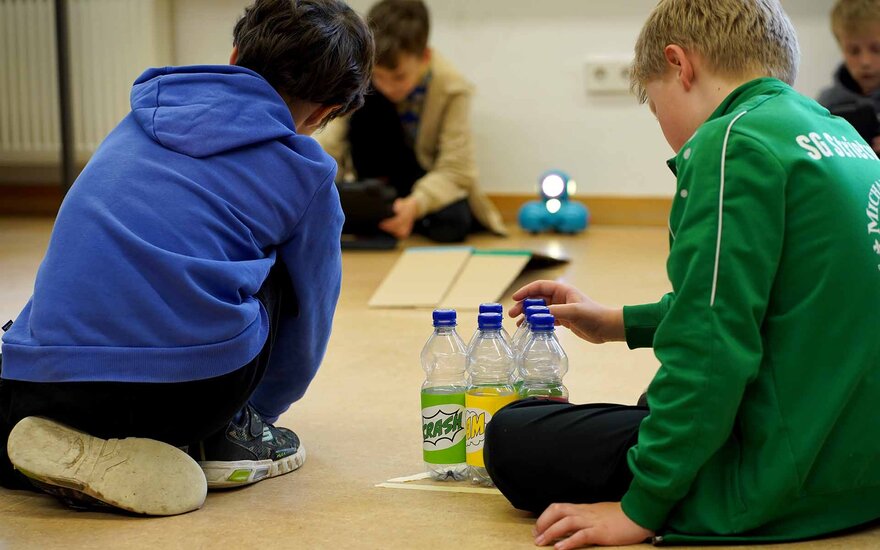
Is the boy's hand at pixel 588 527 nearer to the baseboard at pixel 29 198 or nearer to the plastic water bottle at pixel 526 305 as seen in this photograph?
the plastic water bottle at pixel 526 305

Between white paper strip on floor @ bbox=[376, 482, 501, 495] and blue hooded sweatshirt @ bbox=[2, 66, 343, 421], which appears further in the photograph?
white paper strip on floor @ bbox=[376, 482, 501, 495]

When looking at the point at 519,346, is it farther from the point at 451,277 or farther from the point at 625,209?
the point at 625,209

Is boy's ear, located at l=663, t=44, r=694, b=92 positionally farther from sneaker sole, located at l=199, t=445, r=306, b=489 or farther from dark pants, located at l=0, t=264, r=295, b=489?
sneaker sole, located at l=199, t=445, r=306, b=489

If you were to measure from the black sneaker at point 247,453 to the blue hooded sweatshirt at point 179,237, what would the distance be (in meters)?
0.16

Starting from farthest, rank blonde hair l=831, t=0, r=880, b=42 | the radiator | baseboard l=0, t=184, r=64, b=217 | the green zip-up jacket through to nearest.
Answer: baseboard l=0, t=184, r=64, b=217
the radiator
blonde hair l=831, t=0, r=880, b=42
the green zip-up jacket

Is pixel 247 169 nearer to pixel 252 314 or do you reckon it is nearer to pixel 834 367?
pixel 252 314

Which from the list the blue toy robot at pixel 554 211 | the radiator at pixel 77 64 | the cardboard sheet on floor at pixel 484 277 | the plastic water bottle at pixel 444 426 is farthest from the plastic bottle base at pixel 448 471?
the radiator at pixel 77 64

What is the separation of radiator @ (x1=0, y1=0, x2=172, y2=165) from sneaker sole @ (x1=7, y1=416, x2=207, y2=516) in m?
3.37

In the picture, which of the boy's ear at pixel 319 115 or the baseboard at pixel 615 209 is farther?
the baseboard at pixel 615 209

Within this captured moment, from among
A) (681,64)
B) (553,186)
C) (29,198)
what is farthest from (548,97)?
(681,64)

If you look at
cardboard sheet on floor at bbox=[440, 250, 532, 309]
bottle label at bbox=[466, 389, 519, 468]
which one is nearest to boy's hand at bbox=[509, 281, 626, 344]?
bottle label at bbox=[466, 389, 519, 468]

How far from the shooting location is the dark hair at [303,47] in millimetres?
1376

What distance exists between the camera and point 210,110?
1307 millimetres

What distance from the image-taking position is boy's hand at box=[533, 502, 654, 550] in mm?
1120
